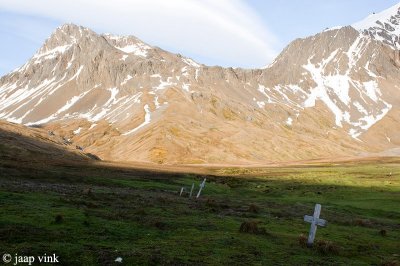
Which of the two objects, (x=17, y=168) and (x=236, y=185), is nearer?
(x=17, y=168)

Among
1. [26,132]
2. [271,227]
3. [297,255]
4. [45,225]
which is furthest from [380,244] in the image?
[26,132]

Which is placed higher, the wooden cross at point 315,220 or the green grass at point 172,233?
the wooden cross at point 315,220

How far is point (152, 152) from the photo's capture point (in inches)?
7830

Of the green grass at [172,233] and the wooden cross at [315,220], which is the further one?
the wooden cross at [315,220]

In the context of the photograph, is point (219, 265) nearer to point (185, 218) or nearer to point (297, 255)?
point (297, 255)

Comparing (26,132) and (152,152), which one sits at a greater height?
(152,152)

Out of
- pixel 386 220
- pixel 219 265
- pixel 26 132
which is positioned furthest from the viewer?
pixel 26 132

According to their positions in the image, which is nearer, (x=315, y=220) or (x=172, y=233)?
(x=315, y=220)

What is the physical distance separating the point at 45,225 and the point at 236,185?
6117cm

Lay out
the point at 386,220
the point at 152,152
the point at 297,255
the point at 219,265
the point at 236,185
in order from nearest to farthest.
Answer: the point at 219,265 < the point at 297,255 < the point at 386,220 < the point at 236,185 < the point at 152,152

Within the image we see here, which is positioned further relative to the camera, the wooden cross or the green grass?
the wooden cross

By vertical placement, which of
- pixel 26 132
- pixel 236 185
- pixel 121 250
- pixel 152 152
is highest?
pixel 152 152

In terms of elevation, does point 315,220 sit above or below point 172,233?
above

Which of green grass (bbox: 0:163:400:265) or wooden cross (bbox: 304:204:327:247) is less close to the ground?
wooden cross (bbox: 304:204:327:247)
